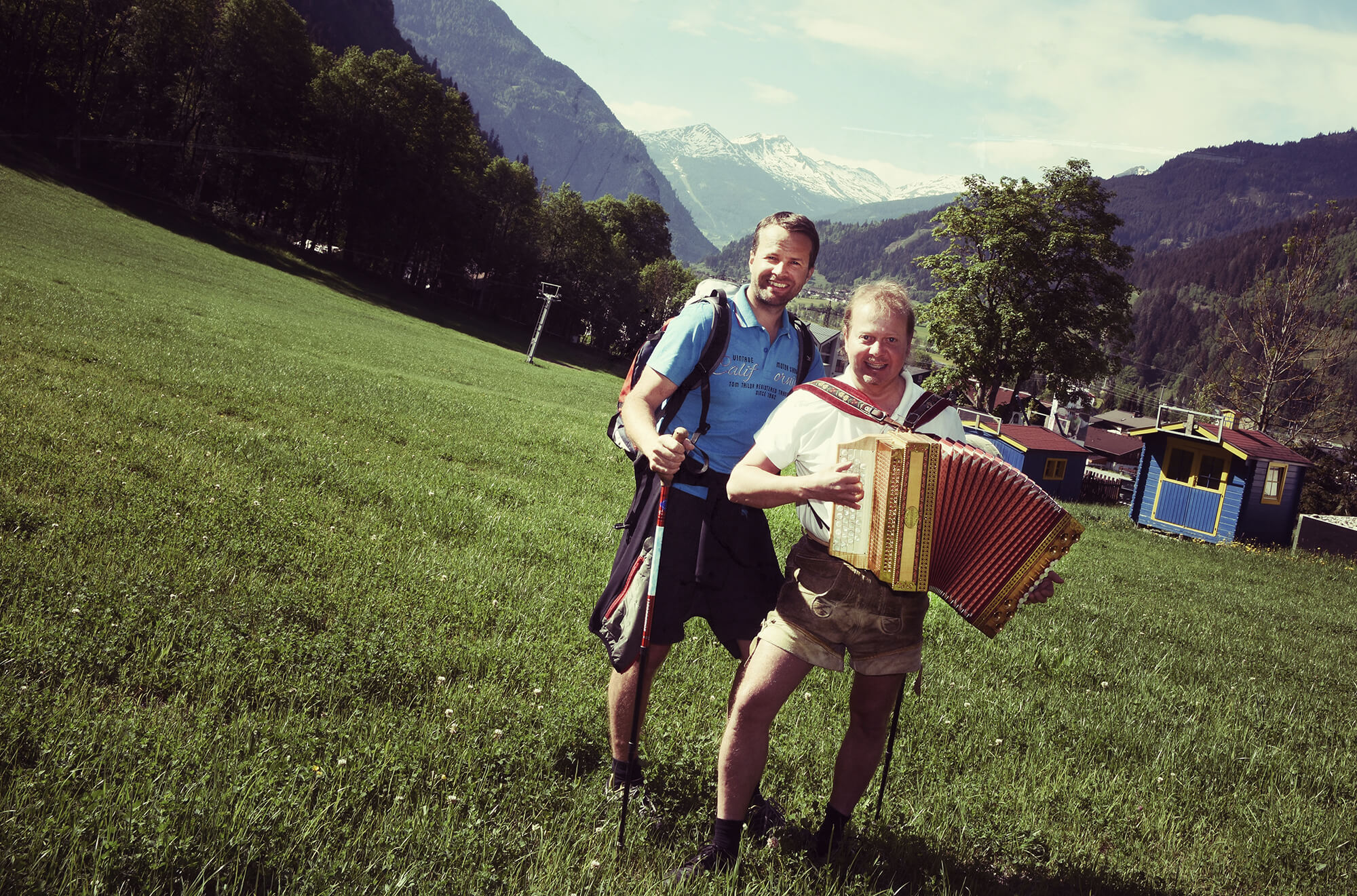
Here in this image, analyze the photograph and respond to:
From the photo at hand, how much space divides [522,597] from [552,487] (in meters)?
5.49

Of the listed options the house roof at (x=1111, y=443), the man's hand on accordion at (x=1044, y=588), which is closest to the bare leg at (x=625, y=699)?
the man's hand on accordion at (x=1044, y=588)

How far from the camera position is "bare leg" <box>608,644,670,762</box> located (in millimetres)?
3863

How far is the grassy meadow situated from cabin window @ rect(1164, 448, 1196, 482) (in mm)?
23454

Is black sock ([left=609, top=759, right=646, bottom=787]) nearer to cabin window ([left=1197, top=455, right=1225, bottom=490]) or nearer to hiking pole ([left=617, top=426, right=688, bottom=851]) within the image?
hiking pole ([left=617, top=426, right=688, bottom=851])

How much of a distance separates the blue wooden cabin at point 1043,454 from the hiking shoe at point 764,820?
114 feet

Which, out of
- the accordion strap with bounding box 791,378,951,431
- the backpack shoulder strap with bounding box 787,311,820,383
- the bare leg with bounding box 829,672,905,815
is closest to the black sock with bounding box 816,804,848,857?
the bare leg with bounding box 829,672,905,815

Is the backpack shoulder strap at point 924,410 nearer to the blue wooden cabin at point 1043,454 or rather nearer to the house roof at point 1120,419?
the blue wooden cabin at point 1043,454

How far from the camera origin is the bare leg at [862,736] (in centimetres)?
354

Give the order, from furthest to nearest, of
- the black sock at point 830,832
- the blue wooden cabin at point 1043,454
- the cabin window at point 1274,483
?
the blue wooden cabin at point 1043,454
the cabin window at point 1274,483
the black sock at point 830,832

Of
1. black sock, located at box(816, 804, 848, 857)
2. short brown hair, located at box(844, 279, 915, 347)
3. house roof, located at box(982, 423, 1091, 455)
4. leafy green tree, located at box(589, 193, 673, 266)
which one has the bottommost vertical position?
black sock, located at box(816, 804, 848, 857)

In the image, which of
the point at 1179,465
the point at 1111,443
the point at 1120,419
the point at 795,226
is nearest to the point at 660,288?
the point at 1111,443

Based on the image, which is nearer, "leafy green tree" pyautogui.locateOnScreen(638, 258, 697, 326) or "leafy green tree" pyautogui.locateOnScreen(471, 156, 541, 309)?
"leafy green tree" pyautogui.locateOnScreen(471, 156, 541, 309)

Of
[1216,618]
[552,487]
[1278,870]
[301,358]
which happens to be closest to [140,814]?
[1278,870]

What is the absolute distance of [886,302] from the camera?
347 centimetres
